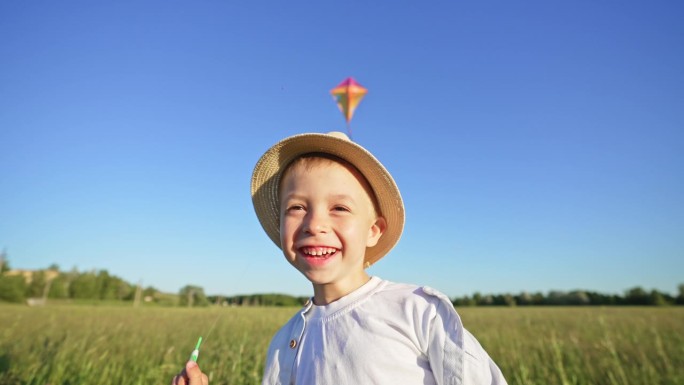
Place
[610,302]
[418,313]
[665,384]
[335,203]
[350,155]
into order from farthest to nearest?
[610,302]
[665,384]
[350,155]
[335,203]
[418,313]

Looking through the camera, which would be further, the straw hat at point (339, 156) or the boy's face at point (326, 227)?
the straw hat at point (339, 156)

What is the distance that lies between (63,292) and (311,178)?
63467 mm

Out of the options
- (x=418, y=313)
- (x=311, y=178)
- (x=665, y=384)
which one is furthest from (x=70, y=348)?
(x=665, y=384)

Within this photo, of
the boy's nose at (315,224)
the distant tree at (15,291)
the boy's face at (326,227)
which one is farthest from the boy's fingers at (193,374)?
the distant tree at (15,291)

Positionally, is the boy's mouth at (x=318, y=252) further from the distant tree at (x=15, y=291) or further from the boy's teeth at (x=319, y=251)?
the distant tree at (x=15, y=291)

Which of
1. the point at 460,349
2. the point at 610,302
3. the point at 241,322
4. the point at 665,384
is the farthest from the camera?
the point at 610,302

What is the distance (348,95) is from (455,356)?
6022 mm

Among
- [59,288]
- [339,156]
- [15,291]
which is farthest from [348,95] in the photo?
[59,288]

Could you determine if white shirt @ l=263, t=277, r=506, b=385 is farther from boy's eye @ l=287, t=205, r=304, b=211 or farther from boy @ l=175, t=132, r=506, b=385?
boy's eye @ l=287, t=205, r=304, b=211

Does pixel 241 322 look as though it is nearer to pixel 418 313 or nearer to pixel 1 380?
pixel 1 380

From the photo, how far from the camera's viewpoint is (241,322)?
7270mm

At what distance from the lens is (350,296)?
1594 millimetres

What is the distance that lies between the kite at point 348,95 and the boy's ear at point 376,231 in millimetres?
5251

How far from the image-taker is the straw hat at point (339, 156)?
178 centimetres
